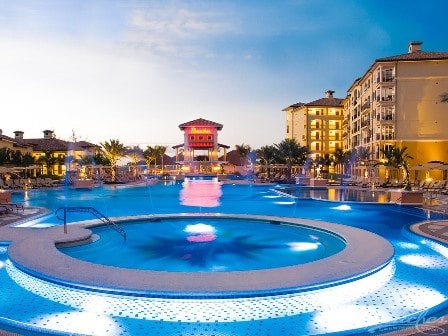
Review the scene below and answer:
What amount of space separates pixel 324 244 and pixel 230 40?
36761mm

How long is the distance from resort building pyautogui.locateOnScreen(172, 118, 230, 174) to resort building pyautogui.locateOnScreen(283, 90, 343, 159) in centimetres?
1550

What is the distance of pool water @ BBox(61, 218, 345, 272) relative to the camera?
10.2 metres

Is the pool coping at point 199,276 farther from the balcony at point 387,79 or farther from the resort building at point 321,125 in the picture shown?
the resort building at point 321,125

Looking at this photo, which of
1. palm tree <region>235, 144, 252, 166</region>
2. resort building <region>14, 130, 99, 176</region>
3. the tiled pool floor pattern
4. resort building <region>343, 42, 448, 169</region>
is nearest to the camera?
the tiled pool floor pattern

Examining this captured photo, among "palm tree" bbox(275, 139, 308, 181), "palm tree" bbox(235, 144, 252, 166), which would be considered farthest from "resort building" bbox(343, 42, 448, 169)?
"palm tree" bbox(235, 144, 252, 166)

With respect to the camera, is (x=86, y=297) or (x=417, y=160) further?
(x=417, y=160)

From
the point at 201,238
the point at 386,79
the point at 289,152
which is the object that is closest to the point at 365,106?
the point at 386,79

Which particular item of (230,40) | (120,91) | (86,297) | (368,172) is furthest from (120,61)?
(86,297)

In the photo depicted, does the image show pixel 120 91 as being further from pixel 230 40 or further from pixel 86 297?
pixel 86 297

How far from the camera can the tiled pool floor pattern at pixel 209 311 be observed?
607cm

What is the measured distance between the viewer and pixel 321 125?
72750mm

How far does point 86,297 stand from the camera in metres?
6.98

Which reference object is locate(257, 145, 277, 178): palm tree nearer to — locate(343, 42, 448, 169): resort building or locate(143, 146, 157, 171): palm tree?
locate(343, 42, 448, 169): resort building

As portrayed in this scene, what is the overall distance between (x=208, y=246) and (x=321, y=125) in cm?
6411
